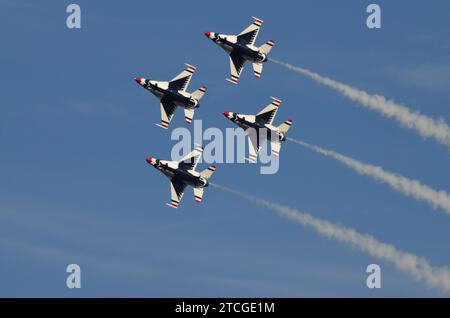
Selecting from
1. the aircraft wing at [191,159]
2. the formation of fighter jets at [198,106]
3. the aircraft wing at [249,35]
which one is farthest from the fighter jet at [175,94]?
the aircraft wing at [249,35]

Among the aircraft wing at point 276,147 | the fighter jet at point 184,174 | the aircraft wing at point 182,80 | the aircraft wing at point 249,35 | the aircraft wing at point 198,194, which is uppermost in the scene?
the aircraft wing at point 249,35

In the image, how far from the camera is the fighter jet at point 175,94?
166 meters

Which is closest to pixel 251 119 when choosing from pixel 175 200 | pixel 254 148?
pixel 254 148

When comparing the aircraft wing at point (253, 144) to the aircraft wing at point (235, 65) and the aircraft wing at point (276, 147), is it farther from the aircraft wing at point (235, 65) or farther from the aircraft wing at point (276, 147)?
the aircraft wing at point (235, 65)

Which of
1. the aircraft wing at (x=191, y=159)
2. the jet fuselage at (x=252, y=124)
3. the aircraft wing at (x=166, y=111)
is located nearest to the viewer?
the aircraft wing at (x=191, y=159)

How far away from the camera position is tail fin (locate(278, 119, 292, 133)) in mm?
164125

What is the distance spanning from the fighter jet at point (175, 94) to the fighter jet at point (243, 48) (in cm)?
483

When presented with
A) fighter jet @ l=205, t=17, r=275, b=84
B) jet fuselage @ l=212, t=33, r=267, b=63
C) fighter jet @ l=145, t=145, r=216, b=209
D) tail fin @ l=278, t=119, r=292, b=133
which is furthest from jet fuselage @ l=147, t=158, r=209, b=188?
jet fuselage @ l=212, t=33, r=267, b=63

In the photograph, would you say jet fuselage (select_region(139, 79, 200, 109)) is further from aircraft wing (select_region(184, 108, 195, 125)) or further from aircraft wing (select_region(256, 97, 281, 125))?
aircraft wing (select_region(256, 97, 281, 125))

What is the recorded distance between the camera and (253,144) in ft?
541

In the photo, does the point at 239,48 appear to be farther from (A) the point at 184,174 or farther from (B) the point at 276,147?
(A) the point at 184,174

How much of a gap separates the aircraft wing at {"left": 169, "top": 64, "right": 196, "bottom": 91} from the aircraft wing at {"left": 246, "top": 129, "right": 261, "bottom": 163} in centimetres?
1008
